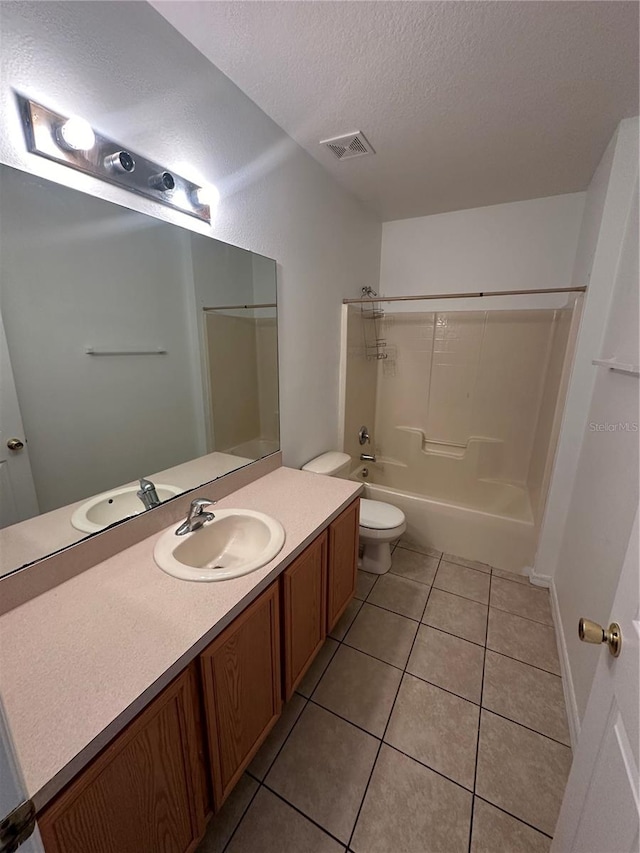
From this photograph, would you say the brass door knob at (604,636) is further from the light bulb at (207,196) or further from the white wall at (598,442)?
the light bulb at (207,196)

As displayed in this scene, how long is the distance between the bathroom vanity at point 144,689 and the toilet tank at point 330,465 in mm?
818

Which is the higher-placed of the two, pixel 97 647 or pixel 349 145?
pixel 349 145

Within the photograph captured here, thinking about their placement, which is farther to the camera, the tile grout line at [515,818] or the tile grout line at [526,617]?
the tile grout line at [526,617]

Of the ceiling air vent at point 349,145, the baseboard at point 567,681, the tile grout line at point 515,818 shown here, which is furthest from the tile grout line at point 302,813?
the ceiling air vent at point 349,145

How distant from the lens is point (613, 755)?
605mm

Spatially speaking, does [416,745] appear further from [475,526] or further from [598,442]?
[598,442]

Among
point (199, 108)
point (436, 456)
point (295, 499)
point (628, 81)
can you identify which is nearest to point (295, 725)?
point (295, 499)

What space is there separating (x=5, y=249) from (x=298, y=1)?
1.13 metres

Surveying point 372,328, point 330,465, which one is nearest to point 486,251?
point 372,328

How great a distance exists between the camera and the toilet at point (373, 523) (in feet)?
6.82

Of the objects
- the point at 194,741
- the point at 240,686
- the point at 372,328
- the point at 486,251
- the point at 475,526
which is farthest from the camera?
the point at 372,328

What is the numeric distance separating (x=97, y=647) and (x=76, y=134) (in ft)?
4.23

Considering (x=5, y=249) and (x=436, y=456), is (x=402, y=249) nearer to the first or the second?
(x=436, y=456)

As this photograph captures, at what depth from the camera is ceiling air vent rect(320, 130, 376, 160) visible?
5.42 feet
